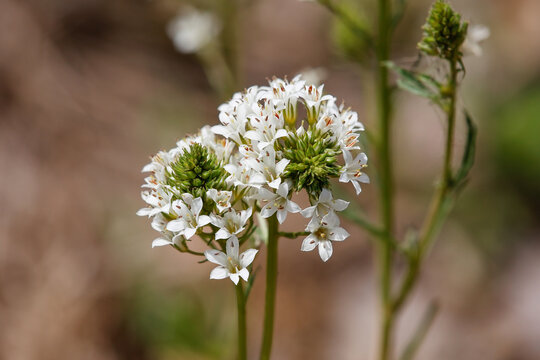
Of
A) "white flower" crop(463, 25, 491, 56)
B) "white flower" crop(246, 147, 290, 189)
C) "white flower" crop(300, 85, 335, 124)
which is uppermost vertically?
"white flower" crop(463, 25, 491, 56)

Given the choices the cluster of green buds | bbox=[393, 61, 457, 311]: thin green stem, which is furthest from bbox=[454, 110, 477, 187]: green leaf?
the cluster of green buds

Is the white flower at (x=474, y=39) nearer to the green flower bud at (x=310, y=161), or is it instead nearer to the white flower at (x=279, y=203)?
the green flower bud at (x=310, y=161)

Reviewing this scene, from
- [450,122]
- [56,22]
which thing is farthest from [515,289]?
[56,22]

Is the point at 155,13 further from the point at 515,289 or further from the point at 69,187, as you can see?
the point at 515,289

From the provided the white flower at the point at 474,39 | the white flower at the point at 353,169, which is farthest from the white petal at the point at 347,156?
the white flower at the point at 474,39

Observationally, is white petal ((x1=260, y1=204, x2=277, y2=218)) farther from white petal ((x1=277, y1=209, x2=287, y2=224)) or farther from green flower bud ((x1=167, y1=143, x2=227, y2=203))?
green flower bud ((x1=167, y1=143, x2=227, y2=203))

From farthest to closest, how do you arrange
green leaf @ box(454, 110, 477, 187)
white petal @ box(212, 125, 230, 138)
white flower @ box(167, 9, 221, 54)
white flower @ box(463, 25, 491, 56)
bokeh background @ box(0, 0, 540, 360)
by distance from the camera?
1. bokeh background @ box(0, 0, 540, 360)
2. white flower @ box(167, 9, 221, 54)
3. white flower @ box(463, 25, 491, 56)
4. green leaf @ box(454, 110, 477, 187)
5. white petal @ box(212, 125, 230, 138)
